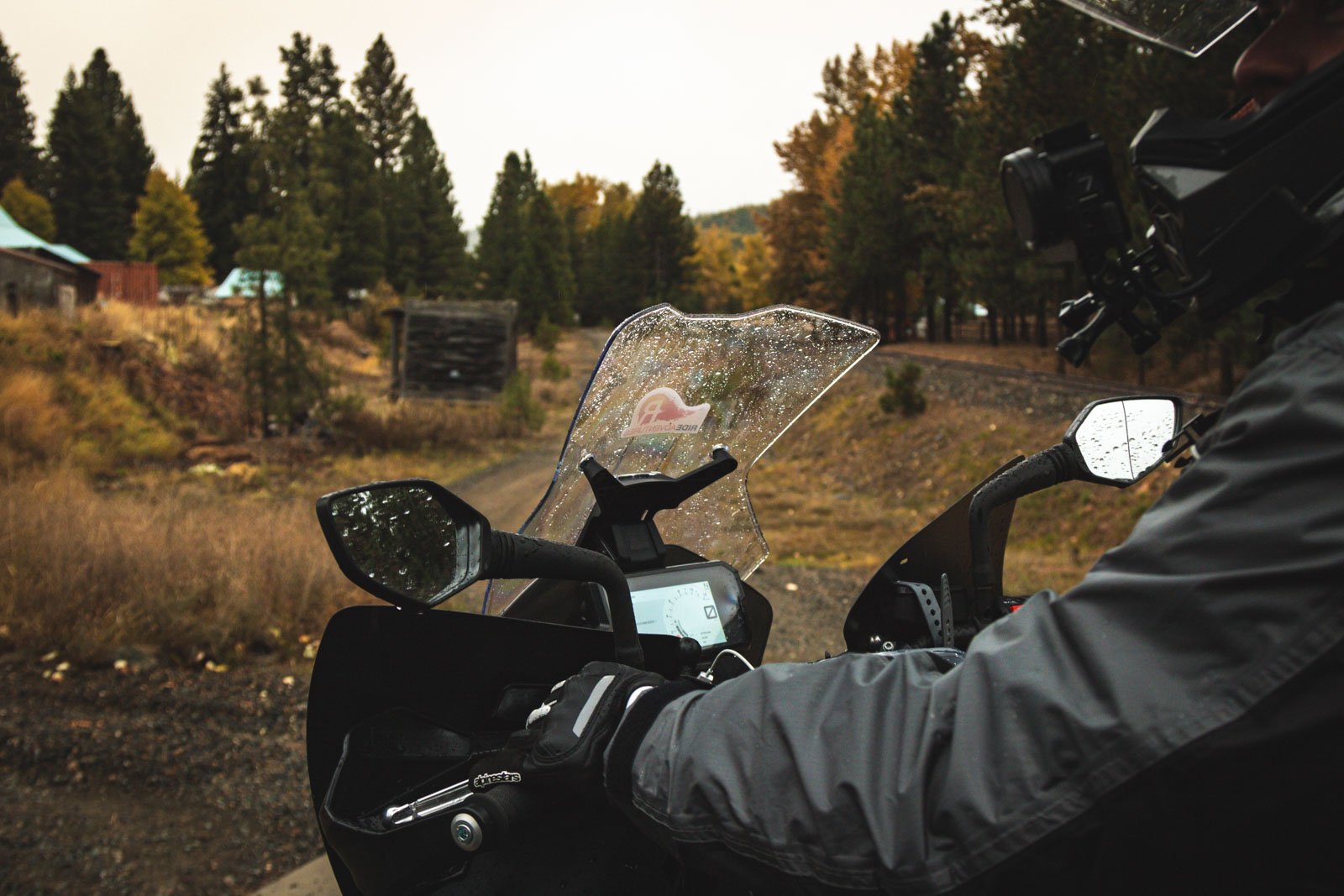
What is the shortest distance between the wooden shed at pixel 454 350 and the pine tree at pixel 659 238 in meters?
39.6

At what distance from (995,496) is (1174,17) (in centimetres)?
98

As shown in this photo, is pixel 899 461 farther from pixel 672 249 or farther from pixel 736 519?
pixel 672 249

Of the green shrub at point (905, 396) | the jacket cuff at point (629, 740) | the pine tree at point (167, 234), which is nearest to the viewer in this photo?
the jacket cuff at point (629, 740)

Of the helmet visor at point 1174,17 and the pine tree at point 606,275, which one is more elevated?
the pine tree at point 606,275

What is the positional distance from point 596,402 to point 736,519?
1.49 ft

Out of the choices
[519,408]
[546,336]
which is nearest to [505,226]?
[546,336]

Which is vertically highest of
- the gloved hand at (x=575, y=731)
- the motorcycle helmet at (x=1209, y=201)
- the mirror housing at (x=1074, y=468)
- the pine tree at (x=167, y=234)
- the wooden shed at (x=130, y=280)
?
the pine tree at (x=167, y=234)

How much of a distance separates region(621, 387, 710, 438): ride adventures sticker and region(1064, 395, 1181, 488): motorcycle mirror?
2.49 ft

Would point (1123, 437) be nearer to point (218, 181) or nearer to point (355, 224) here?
point (355, 224)

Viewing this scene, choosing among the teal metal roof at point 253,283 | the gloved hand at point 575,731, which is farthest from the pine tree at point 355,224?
the gloved hand at point 575,731

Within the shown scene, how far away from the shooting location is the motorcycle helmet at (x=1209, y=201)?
3.47 feet

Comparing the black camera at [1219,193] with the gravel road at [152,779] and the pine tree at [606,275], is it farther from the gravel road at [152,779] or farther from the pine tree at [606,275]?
the pine tree at [606,275]

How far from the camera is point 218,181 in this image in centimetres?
6531

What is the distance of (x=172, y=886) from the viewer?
3805 mm
